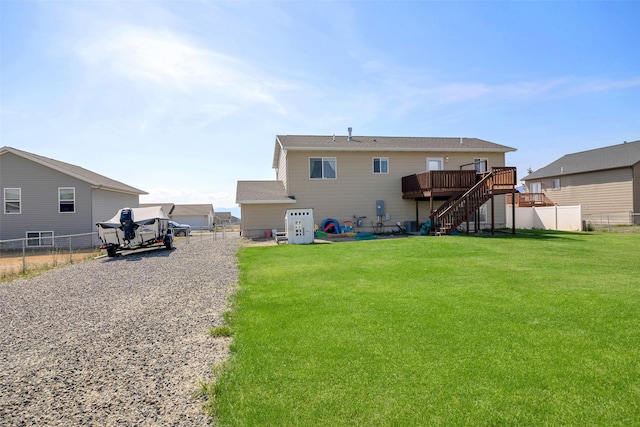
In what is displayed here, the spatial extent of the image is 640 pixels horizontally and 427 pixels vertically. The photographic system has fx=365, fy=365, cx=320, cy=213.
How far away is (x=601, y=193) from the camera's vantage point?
94.5 ft

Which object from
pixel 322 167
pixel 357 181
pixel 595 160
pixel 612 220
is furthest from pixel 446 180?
pixel 595 160

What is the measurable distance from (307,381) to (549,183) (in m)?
38.0

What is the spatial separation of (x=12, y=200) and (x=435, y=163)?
25237mm

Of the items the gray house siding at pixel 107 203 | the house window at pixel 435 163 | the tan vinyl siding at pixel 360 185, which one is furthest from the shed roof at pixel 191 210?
the house window at pixel 435 163

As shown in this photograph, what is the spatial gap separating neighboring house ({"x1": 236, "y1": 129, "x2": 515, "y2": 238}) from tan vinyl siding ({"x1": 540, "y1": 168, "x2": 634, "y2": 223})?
11.5 meters

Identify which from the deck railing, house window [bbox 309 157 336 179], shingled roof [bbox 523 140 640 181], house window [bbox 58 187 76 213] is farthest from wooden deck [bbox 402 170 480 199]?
house window [bbox 58 187 76 213]

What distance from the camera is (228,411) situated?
3.02m

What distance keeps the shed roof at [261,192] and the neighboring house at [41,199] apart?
28.6ft

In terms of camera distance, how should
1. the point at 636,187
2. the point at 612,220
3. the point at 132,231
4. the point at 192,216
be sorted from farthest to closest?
1. the point at 192,216
2. the point at 612,220
3. the point at 636,187
4. the point at 132,231

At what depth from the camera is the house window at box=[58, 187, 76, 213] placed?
21469mm

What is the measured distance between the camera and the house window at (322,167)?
70.4ft

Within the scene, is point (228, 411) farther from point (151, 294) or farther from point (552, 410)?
point (151, 294)

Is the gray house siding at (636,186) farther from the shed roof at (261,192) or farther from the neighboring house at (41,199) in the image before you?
the neighboring house at (41,199)

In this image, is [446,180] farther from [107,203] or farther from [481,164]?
[107,203]
